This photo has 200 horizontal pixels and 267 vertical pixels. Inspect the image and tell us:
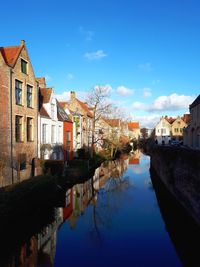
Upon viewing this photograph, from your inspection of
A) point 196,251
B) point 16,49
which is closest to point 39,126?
point 16,49

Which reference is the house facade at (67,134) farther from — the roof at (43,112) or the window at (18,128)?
the window at (18,128)

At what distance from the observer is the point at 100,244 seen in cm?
1038

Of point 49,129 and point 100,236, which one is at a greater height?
point 49,129

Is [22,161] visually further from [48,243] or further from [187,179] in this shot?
[187,179]

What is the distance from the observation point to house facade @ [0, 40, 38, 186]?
1596 cm

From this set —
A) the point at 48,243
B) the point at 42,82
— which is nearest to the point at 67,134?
the point at 42,82

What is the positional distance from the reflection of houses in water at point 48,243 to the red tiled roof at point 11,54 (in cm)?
1099

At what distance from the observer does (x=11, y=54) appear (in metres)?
18.1

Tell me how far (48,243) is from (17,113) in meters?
9.91

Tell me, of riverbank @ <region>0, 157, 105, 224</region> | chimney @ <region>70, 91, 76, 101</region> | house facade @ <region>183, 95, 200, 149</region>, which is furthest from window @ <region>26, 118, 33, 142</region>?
chimney @ <region>70, 91, 76, 101</region>

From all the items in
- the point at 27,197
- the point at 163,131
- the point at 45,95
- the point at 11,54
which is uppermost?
the point at 11,54

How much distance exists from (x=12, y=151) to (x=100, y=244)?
905 centimetres

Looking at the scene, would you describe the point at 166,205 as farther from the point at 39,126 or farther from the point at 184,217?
the point at 39,126

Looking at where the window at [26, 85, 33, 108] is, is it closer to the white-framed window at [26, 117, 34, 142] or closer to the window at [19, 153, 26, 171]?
the white-framed window at [26, 117, 34, 142]
